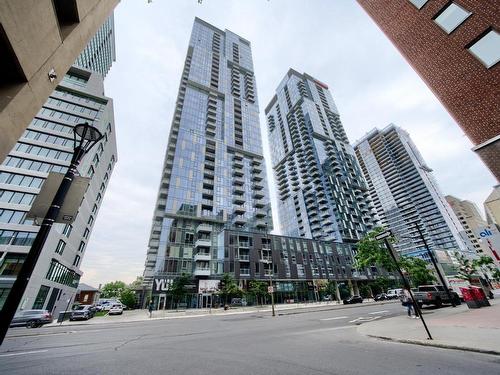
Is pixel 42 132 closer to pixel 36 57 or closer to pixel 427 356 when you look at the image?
pixel 36 57

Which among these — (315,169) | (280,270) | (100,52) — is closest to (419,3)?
(280,270)

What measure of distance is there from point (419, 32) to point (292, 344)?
1700 centimetres

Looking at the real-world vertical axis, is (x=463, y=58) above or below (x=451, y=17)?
below

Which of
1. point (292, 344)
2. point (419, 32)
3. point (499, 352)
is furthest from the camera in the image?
point (419, 32)

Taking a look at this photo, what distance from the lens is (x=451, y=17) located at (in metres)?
10.6

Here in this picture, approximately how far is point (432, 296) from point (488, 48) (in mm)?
18458

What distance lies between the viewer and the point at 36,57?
12.5 ft

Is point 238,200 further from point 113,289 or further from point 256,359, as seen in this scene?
point 113,289

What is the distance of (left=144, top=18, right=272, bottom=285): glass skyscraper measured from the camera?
47344 millimetres

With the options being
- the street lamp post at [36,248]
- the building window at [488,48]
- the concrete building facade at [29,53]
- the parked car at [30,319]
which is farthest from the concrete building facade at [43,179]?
the building window at [488,48]

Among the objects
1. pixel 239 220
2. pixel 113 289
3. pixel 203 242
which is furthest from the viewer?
pixel 113 289

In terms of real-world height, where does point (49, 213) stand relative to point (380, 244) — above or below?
below

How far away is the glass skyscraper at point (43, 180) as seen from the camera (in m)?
31.2

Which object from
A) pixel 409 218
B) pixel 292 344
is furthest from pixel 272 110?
pixel 292 344
